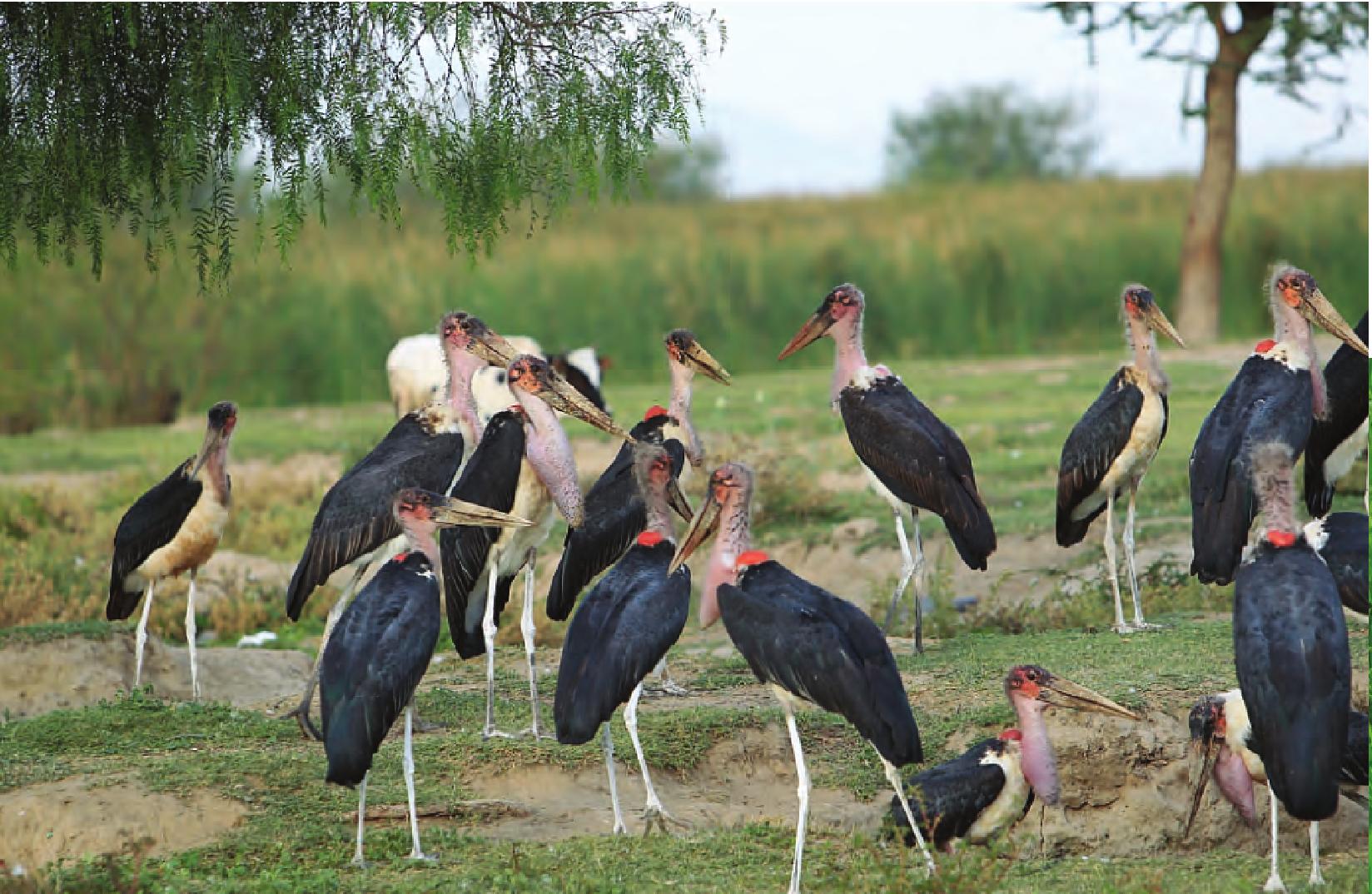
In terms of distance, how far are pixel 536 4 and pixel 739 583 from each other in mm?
2615

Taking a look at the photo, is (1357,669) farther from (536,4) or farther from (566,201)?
(536,4)

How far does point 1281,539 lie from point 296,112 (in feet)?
11.8

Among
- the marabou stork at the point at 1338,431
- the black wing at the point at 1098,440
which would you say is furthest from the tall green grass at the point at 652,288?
the marabou stork at the point at 1338,431

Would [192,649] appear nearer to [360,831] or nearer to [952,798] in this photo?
[360,831]

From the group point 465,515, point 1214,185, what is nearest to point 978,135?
point 1214,185

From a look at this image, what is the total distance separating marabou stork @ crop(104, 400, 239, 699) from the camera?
7941 millimetres

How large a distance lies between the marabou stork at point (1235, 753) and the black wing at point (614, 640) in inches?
65.9

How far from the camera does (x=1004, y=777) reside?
5.85 meters

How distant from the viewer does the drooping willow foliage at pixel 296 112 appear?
6.48m

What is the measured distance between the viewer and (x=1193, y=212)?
19.3 metres

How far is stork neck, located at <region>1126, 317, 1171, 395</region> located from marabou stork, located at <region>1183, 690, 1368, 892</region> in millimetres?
2505

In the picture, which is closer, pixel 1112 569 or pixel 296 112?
pixel 296 112

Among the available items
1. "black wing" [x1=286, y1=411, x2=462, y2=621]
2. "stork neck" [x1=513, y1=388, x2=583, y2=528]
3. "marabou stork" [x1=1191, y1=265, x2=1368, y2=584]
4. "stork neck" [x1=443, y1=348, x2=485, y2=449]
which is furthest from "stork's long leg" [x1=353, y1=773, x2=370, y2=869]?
"marabou stork" [x1=1191, y1=265, x2=1368, y2=584]

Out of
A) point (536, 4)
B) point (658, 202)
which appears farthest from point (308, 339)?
point (536, 4)
